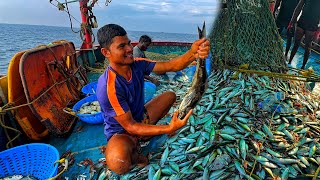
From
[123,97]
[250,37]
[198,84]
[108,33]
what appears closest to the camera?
[108,33]

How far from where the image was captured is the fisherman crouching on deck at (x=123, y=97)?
269 centimetres

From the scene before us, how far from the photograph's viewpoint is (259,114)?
3.44m

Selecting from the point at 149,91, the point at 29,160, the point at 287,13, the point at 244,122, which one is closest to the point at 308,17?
the point at 287,13

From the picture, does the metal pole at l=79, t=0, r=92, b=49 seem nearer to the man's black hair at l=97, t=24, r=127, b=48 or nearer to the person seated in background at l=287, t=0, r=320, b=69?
the man's black hair at l=97, t=24, r=127, b=48

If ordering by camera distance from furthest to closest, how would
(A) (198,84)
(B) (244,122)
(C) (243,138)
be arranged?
1. (B) (244,122)
2. (C) (243,138)
3. (A) (198,84)

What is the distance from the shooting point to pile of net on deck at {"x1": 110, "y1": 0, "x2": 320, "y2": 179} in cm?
284

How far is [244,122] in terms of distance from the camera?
329 centimetres

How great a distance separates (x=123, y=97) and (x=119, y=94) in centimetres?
10

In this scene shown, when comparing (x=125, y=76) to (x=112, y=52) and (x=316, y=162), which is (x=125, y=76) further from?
(x=316, y=162)

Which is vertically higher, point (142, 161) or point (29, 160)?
point (142, 161)

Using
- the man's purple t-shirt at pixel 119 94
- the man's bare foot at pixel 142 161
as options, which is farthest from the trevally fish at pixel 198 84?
the man's bare foot at pixel 142 161

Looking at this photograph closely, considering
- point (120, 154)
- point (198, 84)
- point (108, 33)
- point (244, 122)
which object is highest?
point (108, 33)

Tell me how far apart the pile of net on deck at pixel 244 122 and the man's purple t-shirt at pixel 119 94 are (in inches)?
26.7

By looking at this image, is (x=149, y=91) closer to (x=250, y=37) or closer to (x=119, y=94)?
Result: (x=250, y=37)
